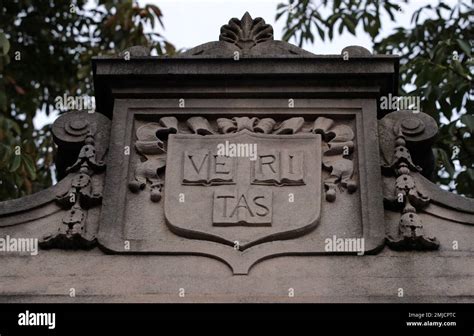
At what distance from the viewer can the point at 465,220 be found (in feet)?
25.0

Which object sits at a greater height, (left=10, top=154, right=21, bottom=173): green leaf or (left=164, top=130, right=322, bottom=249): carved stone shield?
(left=10, top=154, right=21, bottom=173): green leaf

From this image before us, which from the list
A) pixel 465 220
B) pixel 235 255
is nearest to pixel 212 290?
pixel 235 255

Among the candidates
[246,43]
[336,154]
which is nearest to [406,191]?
[336,154]

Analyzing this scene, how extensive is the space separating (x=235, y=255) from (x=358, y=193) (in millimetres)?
858

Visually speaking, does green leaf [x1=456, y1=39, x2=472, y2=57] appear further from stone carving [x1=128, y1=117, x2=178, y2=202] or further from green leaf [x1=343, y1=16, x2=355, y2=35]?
stone carving [x1=128, y1=117, x2=178, y2=202]

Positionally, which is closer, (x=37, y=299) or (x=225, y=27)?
(x=37, y=299)

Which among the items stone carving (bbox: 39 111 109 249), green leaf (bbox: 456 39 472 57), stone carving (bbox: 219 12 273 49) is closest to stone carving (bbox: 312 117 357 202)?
stone carving (bbox: 219 12 273 49)

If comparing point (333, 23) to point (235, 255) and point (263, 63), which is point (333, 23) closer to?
point (263, 63)

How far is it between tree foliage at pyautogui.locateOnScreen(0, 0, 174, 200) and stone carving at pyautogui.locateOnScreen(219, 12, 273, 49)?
4.25 meters

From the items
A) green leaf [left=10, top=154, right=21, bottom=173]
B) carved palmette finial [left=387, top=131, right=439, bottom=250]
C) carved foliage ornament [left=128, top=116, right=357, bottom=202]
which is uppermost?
green leaf [left=10, top=154, right=21, bottom=173]

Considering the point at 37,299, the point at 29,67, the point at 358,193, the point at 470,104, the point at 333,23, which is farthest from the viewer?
the point at 29,67

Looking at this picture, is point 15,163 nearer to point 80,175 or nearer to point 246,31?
point 80,175

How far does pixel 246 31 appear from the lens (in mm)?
8500

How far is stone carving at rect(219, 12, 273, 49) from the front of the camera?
8.46 m
